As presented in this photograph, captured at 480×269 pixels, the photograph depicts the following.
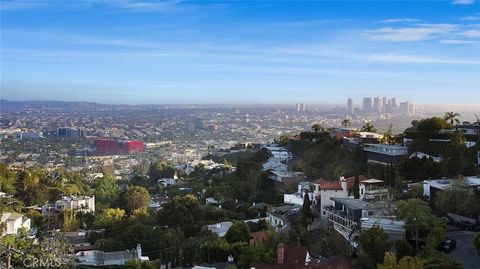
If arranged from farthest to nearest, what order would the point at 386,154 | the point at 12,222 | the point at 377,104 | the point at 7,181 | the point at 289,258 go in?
1. the point at 377,104
2. the point at 7,181
3. the point at 386,154
4. the point at 12,222
5. the point at 289,258

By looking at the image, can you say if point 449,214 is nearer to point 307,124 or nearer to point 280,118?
point 307,124

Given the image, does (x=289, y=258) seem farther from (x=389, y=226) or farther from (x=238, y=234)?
(x=238, y=234)

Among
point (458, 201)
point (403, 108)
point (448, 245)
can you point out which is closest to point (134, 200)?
point (458, 201)

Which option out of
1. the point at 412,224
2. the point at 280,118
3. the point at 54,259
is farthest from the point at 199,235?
the point at 280,118

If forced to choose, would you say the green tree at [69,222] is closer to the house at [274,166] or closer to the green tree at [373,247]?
the house at [274,166]

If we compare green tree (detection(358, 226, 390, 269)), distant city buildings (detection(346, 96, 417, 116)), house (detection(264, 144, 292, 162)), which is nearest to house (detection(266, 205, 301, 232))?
green tree (detection(358, 226, 390, 269))

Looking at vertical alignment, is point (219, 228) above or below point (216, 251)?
below
